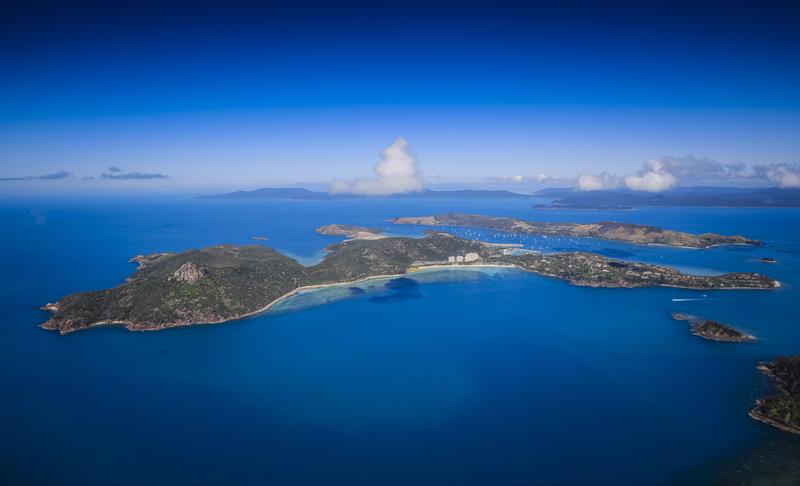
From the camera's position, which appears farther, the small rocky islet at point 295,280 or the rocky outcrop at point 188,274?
the rocky outcrop at point 188,274

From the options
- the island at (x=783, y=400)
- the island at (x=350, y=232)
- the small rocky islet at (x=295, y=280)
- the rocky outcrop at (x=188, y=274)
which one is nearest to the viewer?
the island at (x=783, y=400)

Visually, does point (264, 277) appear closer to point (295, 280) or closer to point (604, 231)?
point (295, 280)

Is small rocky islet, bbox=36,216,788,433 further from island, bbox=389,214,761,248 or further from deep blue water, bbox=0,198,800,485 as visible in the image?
island, bbox=389,214,761,248

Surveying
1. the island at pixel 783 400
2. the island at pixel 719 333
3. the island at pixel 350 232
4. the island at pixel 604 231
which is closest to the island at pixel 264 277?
the island at pixel 719 333

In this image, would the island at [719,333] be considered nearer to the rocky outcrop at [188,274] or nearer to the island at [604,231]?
the rocky outcrop at [188,274]

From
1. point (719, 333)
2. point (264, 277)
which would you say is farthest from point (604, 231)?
point (264, 277)

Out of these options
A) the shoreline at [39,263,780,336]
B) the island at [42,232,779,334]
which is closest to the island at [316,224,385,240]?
the island at [42,232,779,334]

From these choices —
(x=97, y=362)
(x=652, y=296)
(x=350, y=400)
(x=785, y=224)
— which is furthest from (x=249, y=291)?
(x=785, y=224)
